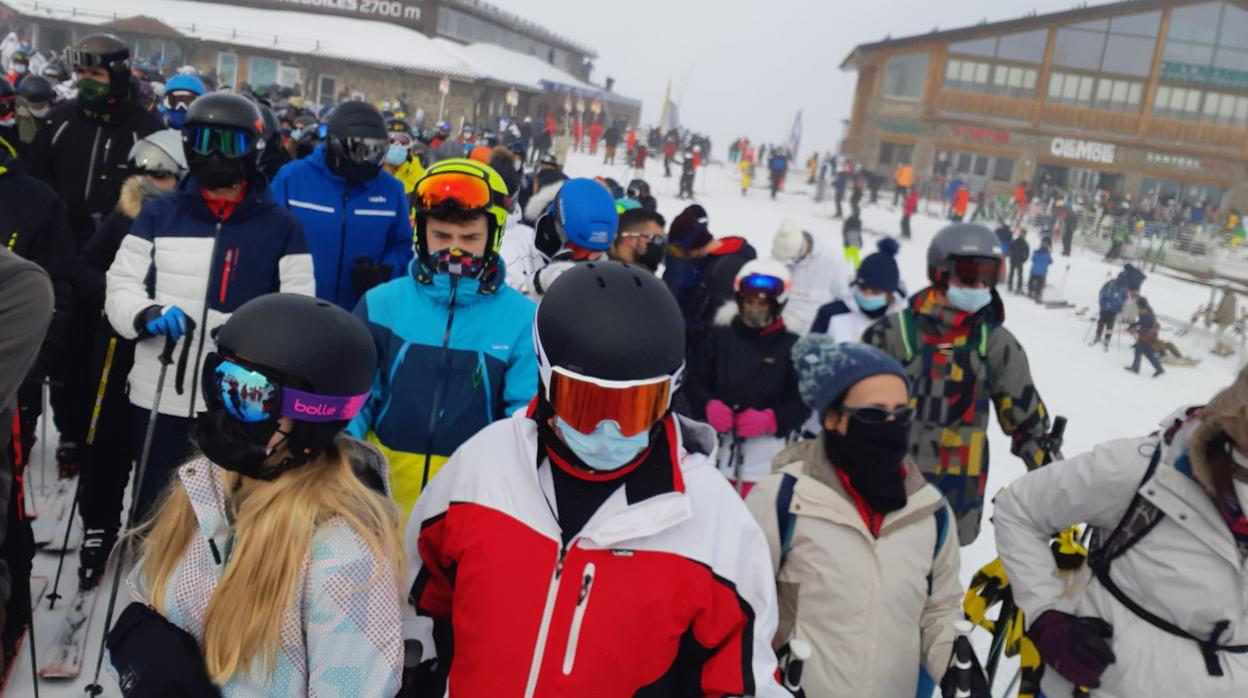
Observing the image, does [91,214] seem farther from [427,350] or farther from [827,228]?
[827,228]

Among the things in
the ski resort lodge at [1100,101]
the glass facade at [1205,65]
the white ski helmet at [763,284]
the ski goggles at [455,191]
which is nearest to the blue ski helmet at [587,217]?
the white ski helmet at [763,284]

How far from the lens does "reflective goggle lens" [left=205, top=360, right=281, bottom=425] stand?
5.90ft

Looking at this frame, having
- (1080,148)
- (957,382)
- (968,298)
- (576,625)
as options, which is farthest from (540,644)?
(1080,148)

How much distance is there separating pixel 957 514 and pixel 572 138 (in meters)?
35.7

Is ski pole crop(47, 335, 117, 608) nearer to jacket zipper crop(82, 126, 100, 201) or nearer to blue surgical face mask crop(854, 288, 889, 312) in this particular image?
jacket zipper crop(82, 126, 100, 201)

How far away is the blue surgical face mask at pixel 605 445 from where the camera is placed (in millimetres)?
1826

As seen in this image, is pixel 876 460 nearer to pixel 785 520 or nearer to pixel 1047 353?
pixel 785 520

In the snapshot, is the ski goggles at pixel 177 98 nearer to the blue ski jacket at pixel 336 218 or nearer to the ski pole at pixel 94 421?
the blue ski jacket at pixel 336 218

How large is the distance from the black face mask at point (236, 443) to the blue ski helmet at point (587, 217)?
244cm

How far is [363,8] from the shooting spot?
46875mm

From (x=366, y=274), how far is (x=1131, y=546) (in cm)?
357

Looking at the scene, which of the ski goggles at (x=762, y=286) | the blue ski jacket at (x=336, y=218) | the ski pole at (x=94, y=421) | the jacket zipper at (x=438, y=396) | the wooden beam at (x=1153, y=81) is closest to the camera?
the jacket zipper at (x=438, y=396)

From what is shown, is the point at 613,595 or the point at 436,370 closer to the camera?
the point at 613,595

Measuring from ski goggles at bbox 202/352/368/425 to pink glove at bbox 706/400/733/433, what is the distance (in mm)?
2744
